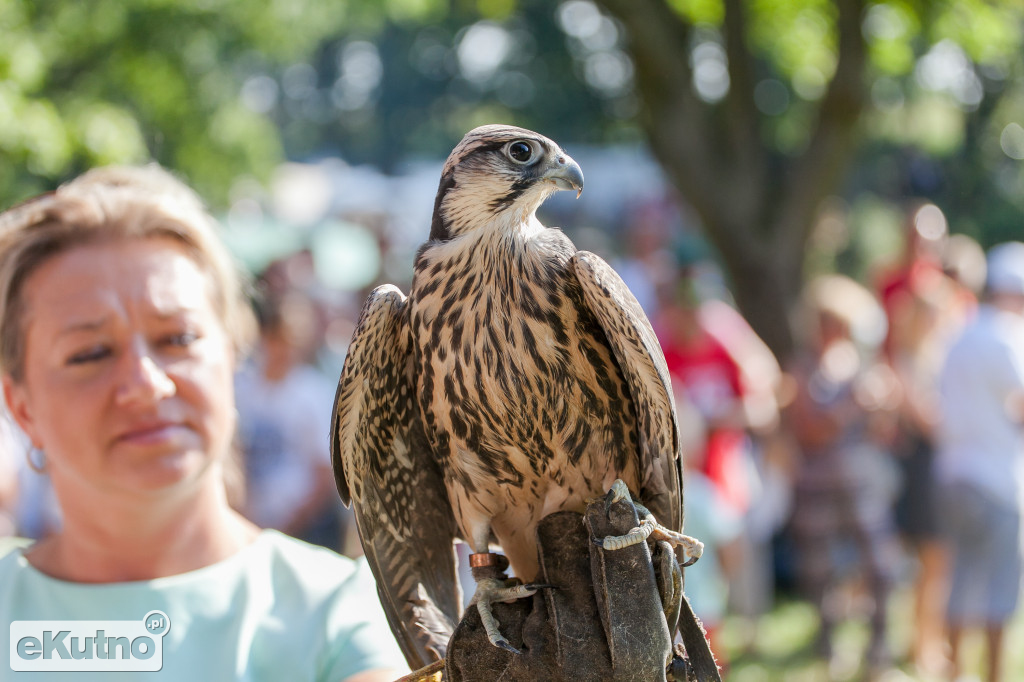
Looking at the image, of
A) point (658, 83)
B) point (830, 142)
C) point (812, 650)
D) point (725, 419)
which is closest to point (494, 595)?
point (725, 419)

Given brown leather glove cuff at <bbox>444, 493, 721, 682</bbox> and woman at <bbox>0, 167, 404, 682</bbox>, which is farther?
woman at <bbox>0, 167, 404, 682</bbox>

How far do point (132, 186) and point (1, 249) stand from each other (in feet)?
1.16

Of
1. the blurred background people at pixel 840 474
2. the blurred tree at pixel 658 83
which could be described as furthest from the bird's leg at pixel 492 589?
the blurred background people at pixel 840 474

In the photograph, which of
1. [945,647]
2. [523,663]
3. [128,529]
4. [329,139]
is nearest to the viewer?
[523,663]

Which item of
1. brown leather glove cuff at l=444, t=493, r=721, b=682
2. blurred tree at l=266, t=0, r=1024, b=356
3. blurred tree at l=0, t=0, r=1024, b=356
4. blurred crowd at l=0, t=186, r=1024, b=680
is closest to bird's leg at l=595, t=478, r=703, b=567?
brown leather glove cuff at l=444, t=493, r=721, b=682

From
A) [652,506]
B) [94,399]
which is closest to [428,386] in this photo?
[652,506]

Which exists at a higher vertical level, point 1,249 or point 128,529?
point 1,249

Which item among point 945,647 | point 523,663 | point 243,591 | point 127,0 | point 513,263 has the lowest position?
point 945,647

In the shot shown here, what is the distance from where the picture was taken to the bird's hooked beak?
2246 millimetres

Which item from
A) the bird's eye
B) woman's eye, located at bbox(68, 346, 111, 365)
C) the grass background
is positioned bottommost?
the grass background

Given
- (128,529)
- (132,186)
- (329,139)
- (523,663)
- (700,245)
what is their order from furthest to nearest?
1. (329,139)
2. (700,245)
3. (132,186)
4. (128,529)
5. (523,663)

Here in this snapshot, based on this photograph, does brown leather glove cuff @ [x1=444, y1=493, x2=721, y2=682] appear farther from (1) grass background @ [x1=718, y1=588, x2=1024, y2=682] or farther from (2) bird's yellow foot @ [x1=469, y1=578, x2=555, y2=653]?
(1) grass background @ [x1=718, y1=588, x2=1024, y2=682]

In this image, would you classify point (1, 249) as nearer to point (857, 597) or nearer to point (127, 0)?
point (857, 597)

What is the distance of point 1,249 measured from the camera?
218 cm
